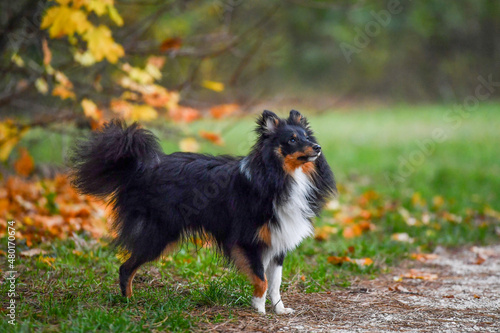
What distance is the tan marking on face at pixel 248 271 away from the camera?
402 centimetres

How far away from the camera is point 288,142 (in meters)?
3.93

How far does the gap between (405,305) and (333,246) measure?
6.02ft

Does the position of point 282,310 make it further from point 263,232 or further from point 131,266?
point 131,266

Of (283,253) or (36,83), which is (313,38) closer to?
(36,83)

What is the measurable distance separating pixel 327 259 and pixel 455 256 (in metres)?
1.60

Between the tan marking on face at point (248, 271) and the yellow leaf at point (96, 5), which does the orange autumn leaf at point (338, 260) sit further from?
the yellow leaf at point (96, 5)

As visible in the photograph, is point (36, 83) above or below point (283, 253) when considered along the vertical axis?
above

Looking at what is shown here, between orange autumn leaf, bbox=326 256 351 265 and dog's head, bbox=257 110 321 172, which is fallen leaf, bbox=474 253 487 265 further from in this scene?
dog's head, bbox=257 110 321 172

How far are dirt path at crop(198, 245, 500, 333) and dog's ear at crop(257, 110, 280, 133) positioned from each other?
137 cm

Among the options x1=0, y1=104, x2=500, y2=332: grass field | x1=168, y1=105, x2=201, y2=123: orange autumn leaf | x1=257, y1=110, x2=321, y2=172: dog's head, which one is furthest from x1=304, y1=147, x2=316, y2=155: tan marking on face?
x1=168, y1=105, x2=201, y2=123: orange autumn leaf

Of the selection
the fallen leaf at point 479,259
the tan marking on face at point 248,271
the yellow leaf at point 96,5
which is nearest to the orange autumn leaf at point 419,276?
the fallen leaf at point 479,259

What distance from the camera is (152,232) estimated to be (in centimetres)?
414

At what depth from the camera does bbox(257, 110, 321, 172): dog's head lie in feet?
12.8

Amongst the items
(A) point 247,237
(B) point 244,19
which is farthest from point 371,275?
(B) point 244,19
